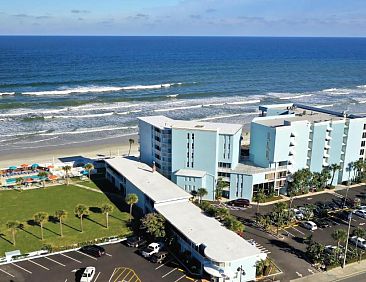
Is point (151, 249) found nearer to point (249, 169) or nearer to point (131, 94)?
point (249, 169)

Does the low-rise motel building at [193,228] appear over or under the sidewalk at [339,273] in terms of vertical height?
over

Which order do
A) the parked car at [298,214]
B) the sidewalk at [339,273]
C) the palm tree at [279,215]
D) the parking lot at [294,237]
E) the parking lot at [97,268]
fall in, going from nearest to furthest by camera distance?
the parking lot at [97,268], the sidewalk at [339,273], the parking lot at [294,237], the palm tree at [279,215], the parked car at [298,214]

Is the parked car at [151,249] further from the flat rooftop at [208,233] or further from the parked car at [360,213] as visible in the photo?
the parked car at [360,213]

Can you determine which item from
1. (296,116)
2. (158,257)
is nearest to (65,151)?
(296,116)

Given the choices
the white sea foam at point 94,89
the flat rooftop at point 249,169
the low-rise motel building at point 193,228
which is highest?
the white sea foam at point 94,89

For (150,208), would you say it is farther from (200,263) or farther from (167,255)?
(200,263)

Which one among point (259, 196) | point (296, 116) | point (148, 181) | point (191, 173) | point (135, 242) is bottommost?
point (135, 242)

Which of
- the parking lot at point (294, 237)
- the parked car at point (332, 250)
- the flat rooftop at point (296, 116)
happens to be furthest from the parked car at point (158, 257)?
the flat rooftop at point (296, 116)
